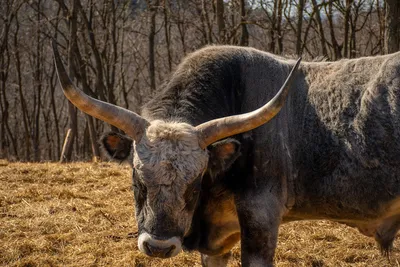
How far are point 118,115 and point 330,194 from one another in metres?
1.96

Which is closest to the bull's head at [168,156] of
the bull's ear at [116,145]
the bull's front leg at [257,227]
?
the bull's ear at [116,145]

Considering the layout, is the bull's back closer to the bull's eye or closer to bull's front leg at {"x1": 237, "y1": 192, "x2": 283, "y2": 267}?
bull's front leg at {"x1": 237, "y1": 192, "x2": 283, "y2": 267}

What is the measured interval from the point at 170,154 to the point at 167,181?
21 cm

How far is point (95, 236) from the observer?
6961mm

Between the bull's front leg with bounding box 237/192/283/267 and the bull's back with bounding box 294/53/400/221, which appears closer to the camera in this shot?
the bull's front leg with bounding box 237/192/283/267

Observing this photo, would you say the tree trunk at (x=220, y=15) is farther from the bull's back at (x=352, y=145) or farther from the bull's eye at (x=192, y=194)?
the bull's eye at (x=192, y=194)

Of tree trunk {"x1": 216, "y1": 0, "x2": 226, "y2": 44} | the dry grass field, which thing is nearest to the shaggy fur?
the dry grass field

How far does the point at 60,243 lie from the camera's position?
6.64 m

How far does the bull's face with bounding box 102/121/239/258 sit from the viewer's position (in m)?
3.89

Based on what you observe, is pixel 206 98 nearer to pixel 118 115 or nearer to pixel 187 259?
pixel 118 115

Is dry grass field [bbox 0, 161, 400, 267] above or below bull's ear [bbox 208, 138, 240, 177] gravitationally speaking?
below

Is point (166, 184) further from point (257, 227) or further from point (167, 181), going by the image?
point (257, 227)

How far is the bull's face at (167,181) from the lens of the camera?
3891mm

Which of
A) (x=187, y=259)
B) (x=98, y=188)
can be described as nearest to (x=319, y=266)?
(x=187, y=259)
